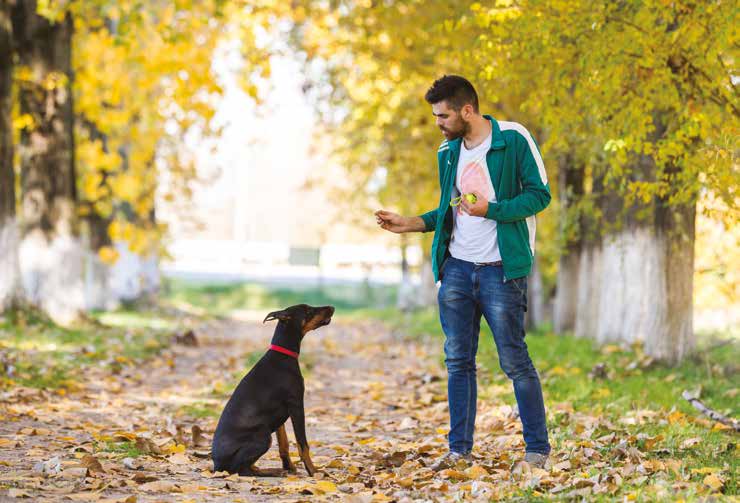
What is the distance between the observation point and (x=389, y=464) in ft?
19.7

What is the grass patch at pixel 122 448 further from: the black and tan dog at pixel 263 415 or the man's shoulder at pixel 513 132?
the man's shoulder at pixel 513 132

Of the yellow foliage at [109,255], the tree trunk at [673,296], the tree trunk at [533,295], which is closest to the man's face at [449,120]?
the tree trunk at [673,296]

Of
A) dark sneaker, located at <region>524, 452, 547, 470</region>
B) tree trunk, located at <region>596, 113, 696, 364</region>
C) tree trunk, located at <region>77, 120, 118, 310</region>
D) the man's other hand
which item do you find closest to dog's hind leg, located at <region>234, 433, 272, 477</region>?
dark sneaker, located at <region>524, 452, 547, 470</region>

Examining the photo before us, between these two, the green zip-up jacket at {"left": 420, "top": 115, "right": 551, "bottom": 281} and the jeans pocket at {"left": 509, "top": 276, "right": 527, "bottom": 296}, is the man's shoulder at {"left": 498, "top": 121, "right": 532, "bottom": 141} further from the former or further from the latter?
the jeans pocket at {"left": 509, "top": 276, "right": 527, "bottom": 296}

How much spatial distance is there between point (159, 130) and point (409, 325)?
7051 mm

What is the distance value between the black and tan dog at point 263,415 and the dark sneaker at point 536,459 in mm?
1346

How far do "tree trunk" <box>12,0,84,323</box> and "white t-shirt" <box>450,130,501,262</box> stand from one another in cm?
1011

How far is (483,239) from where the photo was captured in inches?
219

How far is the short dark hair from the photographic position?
5.43m

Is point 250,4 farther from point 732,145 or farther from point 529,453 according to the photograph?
point 529,453

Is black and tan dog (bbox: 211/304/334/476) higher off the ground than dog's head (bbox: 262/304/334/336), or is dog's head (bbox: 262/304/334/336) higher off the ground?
dog's head (bbox: 262/304/334/336)

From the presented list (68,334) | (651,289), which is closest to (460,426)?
(651,289)

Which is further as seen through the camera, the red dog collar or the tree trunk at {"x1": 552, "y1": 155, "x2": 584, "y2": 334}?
the tree trunk at {"x1": 552, "y1": 155, "x2": 584, "y2": 334}

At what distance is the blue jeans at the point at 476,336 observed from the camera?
5473 millimetres
